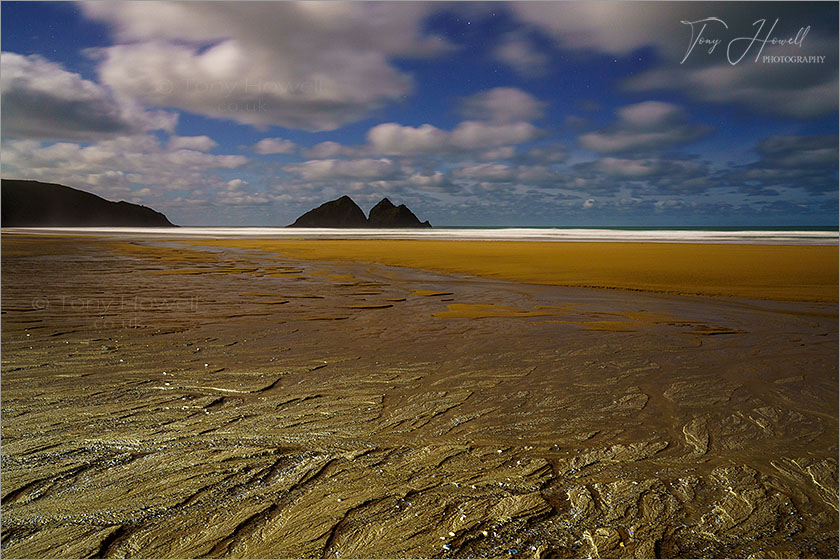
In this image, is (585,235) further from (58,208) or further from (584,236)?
(58,208)

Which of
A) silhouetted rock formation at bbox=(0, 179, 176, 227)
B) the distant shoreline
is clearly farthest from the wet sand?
silhouetted rock formation at bbox=(0, 179, 176, 227)

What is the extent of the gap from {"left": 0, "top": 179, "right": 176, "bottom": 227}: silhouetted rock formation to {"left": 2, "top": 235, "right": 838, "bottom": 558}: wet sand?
195770 millimetres

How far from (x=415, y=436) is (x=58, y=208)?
22156cm

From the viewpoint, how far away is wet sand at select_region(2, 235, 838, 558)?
2652mm

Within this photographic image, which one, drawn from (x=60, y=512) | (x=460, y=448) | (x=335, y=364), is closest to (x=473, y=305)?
(x=335, y=364)

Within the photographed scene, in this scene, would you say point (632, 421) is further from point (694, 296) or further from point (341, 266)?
point (341, 266)

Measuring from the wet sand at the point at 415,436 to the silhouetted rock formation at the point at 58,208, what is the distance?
196 meters

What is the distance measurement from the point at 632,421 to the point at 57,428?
16.1ft

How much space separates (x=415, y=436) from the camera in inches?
150

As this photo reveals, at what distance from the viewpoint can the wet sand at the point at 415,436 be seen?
2.65m

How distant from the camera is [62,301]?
32.3 feet

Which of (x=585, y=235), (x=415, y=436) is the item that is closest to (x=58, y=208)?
(x=585, y=235)

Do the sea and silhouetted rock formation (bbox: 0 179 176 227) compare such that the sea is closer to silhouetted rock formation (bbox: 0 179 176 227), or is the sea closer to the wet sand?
the wet sand

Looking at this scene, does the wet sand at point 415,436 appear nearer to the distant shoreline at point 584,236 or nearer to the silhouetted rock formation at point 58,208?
the distant shoreline at point 584,236
